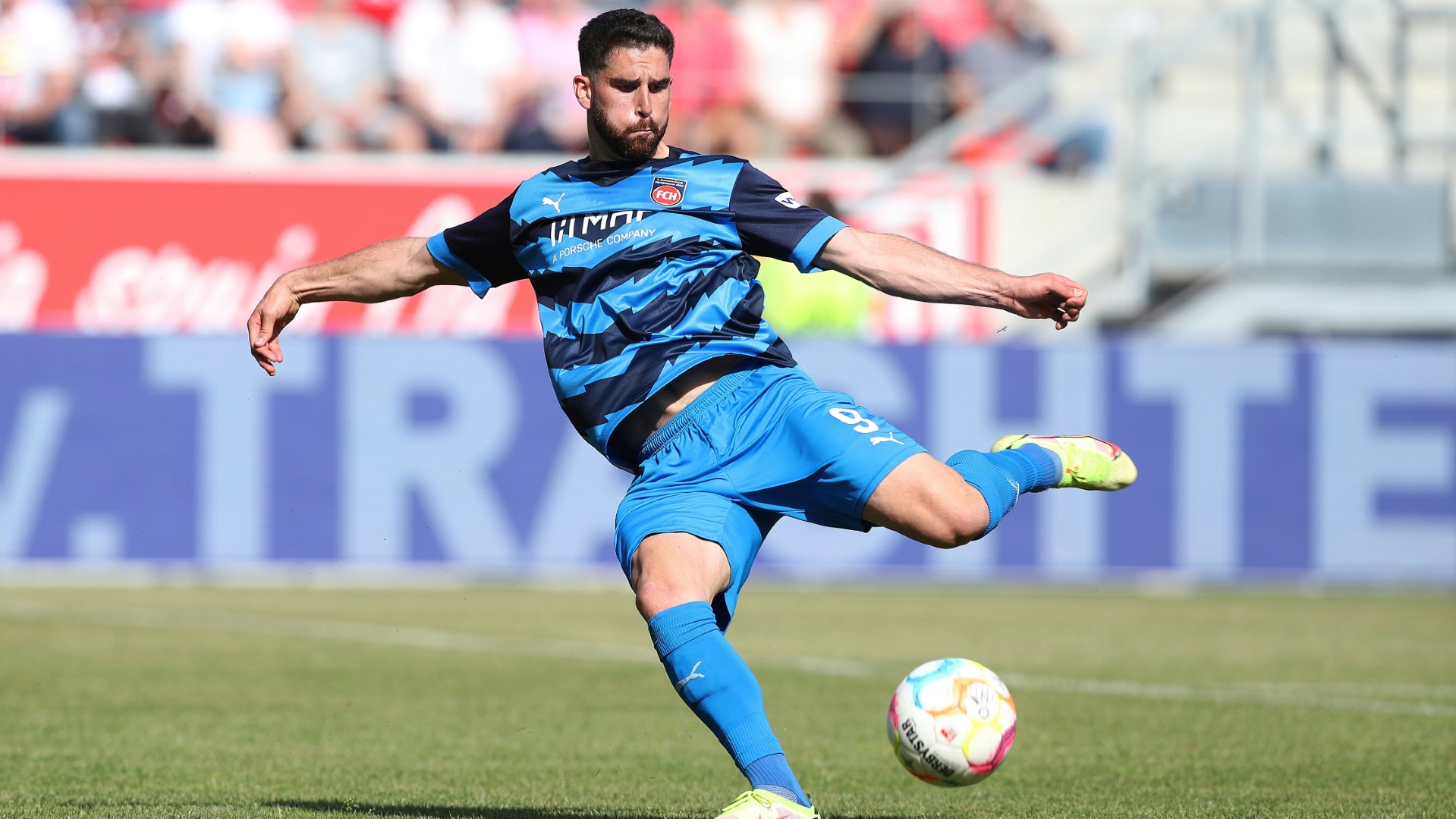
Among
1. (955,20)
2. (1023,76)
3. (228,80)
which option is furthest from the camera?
(955,20)

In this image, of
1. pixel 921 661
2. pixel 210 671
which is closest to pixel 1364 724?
pixel 921 661

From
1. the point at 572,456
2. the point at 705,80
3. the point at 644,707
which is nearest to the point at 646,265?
the point at 644,707

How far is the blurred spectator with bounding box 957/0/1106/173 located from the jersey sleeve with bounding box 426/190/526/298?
1338 centimetres

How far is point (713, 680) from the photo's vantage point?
188 inches

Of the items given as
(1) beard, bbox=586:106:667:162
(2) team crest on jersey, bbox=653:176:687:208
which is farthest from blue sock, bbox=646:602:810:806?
(1) beard, bbox=586:106:667:162

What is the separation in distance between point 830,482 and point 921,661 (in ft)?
16.9

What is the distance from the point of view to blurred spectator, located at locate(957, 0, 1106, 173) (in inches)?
715

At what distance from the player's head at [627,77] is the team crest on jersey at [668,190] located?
9 cm

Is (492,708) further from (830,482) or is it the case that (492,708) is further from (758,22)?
(758,22)

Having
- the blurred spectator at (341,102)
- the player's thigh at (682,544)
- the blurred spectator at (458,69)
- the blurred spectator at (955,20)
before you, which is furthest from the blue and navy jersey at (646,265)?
the blurred spectator at (955,20)

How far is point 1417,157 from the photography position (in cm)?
1888

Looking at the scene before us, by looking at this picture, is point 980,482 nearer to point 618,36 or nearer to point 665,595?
point 665,595

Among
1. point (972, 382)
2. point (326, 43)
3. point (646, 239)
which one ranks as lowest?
point (972, 382)

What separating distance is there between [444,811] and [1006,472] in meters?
1.90
